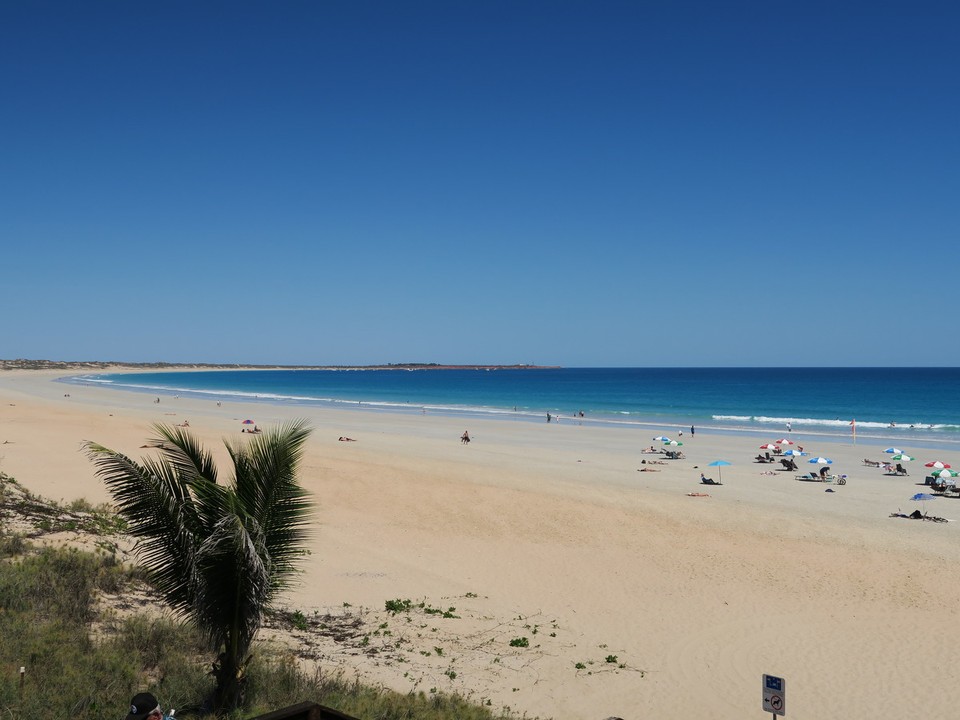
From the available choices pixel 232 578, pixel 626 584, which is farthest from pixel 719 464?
pixel 232 578

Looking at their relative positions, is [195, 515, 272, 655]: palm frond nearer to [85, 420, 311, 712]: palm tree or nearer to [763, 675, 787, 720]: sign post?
[85, 420, 311, 712]: palm tree

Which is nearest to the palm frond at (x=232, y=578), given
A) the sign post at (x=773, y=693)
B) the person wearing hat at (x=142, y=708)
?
the person wearing hat at (x=142, y=708)

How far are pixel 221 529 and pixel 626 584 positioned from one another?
955 cm

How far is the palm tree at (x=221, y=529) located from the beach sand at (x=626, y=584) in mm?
2682

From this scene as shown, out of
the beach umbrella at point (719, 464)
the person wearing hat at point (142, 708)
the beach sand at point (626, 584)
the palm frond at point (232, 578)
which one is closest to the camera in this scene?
the person wearing hat at point (142, 708)

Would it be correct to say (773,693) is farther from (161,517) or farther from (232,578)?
(161,517)

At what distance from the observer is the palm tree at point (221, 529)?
671 centimetres

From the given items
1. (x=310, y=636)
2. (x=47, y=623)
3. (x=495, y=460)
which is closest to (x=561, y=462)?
(x=495, y=460)

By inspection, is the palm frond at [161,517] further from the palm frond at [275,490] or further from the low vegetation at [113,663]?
the low vegetation at [113,663]

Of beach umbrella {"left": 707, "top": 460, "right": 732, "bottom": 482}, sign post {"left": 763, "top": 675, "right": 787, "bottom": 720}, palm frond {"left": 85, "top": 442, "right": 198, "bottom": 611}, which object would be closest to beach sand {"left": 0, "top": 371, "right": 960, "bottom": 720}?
beach umbrella {"left": 707, "top": 460, "right": 732, "bottom": 482}

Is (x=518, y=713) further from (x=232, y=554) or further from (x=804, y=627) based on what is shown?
(x=804, y=627)

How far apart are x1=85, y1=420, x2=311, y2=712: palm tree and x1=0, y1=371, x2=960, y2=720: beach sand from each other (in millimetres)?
2682

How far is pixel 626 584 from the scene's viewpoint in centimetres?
1408

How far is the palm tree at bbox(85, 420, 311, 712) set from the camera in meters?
6.71
